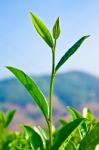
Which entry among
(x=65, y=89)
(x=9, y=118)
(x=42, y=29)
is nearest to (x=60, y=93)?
(x=65, y=89)

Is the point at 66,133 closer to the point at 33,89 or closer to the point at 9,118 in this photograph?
the point at 33,89

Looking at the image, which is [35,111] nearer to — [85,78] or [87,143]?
[85,78]

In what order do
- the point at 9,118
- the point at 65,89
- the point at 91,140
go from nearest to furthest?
1. the point at 91,140
2. the point at 9,118
3. the point at 65,89

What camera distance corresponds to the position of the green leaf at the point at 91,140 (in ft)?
3.40

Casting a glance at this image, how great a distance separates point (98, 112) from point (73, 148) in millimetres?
95675

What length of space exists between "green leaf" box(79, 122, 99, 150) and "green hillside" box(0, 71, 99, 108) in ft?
382

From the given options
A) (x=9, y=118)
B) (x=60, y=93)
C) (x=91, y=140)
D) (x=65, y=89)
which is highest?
(x=91, y=140)

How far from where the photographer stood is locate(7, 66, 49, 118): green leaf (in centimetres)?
110

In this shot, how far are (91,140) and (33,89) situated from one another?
0.18 meters

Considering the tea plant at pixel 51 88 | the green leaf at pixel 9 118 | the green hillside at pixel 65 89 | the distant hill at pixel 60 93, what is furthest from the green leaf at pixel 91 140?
the green hillside at pixel 65 89

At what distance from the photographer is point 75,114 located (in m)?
1.45

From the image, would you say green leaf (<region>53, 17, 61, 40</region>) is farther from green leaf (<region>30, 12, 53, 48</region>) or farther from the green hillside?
the green hillside

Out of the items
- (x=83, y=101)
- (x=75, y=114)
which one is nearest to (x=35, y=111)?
(x=83, y=101)

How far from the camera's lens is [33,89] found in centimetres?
112
